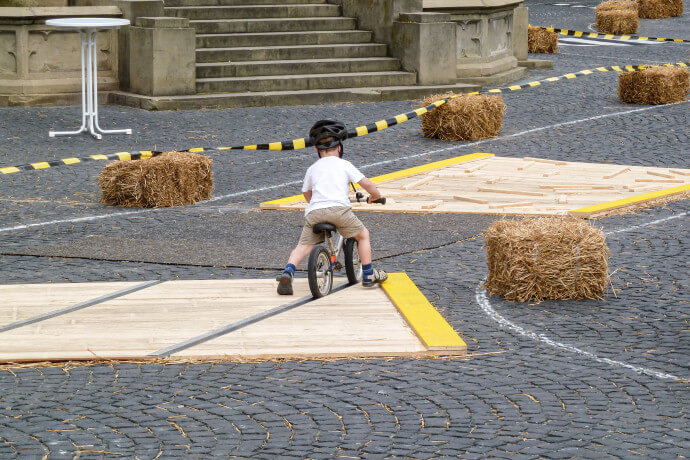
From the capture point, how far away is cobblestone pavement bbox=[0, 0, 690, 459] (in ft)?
21.0

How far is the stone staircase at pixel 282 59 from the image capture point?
19.7m

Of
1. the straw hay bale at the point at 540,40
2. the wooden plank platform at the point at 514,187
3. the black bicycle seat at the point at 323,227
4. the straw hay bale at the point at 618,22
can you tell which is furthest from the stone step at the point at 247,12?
the straw hay bale at the point at 618,22

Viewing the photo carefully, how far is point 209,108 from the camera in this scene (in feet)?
63.4

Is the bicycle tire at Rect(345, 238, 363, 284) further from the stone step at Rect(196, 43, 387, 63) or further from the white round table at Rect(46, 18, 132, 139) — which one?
the stone step at Rect(196, 43, 387, 63)

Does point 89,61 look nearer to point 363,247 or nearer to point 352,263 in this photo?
point 352,263

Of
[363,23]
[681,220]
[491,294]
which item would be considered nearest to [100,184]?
[491,294]

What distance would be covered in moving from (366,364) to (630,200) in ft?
19.4

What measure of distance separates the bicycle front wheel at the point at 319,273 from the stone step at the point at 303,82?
10904 mm

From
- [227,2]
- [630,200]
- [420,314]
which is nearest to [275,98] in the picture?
[227,2]

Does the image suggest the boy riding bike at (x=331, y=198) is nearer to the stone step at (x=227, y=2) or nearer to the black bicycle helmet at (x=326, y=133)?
the black bicycle helmet at (x=326, y=133)

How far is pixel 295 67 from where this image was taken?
20391 mm

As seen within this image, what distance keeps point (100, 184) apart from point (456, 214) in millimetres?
3752

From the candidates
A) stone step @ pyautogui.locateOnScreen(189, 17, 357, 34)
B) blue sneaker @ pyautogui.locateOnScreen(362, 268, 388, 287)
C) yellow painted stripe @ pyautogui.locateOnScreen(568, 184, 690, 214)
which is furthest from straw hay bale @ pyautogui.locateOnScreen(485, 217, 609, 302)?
stone step @ pyautogui.locateOnScreen(189, 17, 357, 34)

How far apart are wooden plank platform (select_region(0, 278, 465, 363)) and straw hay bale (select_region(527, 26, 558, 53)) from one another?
18.6 m
